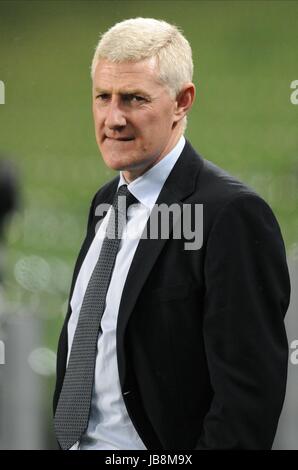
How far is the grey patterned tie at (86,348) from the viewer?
1.39 m

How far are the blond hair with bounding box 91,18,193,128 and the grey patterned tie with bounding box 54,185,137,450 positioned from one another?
21cm

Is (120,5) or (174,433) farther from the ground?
(120,5)

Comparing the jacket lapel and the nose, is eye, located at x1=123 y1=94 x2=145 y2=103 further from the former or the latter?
Result: the jacket lapel

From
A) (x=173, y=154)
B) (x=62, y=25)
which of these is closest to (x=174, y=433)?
(x=173, y=154)

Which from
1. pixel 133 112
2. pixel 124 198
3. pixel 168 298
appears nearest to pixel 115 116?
pixel 133 112

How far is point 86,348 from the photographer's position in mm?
1395

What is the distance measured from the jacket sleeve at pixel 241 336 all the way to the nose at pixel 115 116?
237mm

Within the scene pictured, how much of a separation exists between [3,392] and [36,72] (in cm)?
98

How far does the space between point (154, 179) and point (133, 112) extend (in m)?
0.12

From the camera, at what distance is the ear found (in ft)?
4.66

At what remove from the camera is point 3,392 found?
261 centimetres

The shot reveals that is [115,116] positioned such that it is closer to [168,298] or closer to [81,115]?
[168,298]

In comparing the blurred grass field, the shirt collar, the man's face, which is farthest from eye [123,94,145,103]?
the blurred grass field
